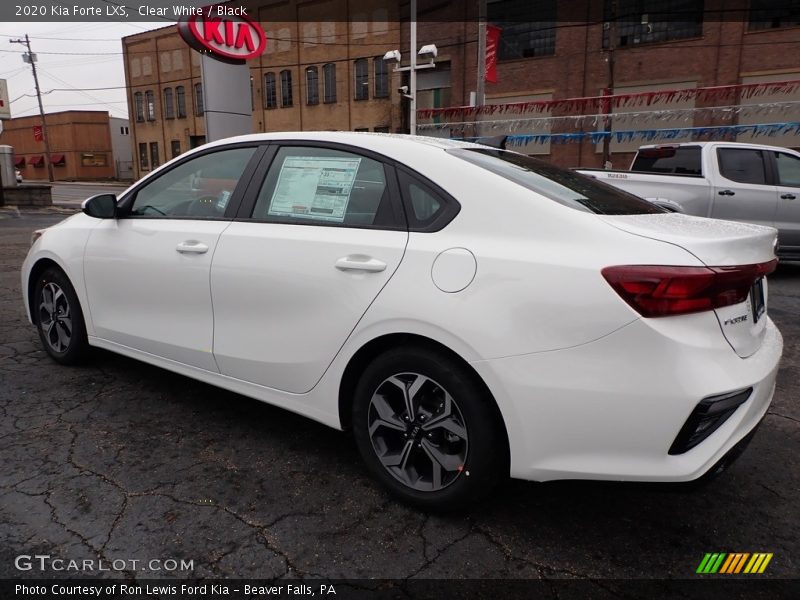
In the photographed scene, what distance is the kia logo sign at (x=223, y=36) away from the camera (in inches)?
502

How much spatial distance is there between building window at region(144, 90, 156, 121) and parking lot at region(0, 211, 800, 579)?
Result: 48846 millimetres

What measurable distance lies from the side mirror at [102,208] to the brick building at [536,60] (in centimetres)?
1980

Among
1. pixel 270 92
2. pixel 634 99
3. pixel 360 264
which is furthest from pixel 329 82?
pixel 360 264

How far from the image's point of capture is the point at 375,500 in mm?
2535

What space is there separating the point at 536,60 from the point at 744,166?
21.2 m

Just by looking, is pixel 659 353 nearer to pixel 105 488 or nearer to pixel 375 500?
pixel 375 500

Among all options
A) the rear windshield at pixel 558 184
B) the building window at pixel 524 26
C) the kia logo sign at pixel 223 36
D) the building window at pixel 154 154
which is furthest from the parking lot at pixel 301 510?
the building window at pixel 154 154

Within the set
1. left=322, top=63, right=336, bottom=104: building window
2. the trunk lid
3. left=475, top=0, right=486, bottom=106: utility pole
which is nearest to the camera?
the trunk lid

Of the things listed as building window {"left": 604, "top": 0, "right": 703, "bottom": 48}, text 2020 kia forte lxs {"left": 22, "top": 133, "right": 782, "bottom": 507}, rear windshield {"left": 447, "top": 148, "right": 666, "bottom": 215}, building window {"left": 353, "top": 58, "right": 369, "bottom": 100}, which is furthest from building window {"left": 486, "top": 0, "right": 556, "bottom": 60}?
text 2020 kia forte lxs {"left": 22, "top": 133, "right": 782, "bottom": 507}

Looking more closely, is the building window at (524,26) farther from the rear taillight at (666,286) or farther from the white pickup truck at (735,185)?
the rear taillight at (666,286)

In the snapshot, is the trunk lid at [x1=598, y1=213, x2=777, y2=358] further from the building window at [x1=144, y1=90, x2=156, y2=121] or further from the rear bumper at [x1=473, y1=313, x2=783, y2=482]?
the building window at [x1=144, y1=90, x2=156, y2=121]

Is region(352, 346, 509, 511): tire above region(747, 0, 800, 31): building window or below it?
below

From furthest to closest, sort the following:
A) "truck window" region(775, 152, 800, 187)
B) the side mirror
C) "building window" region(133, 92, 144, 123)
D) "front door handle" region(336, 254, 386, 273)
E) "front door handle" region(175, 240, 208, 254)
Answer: "building window" region(133, 92, 144, 123) < "truck window" region(775, 152, 800, 187) < the side mirror < "front door handle" region(175, 240, 208, 254) < "front door handle" region(336, 254, 386, 273)

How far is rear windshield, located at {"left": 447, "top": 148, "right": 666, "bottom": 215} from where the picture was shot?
238 centimetres
